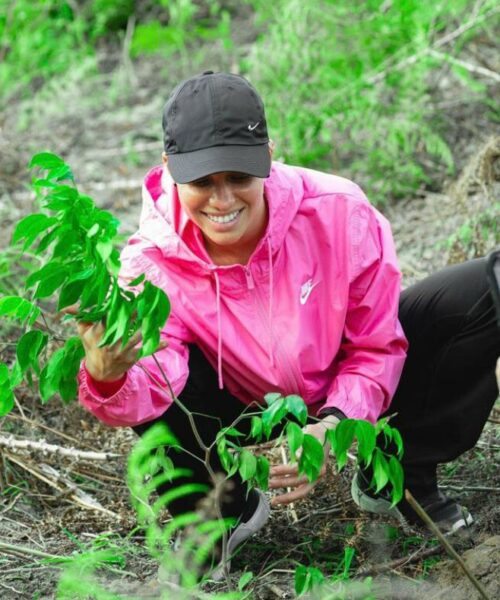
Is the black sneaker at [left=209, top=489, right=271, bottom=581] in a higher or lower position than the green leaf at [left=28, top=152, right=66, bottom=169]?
lower

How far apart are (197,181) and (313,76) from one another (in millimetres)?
3018

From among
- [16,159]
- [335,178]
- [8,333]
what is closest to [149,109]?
[16,159]

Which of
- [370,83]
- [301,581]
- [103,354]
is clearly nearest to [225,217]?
[103,354]

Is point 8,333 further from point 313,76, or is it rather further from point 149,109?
point 149,109

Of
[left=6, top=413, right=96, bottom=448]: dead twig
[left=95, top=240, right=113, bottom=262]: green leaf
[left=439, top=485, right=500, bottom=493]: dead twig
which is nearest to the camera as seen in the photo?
[left=95, top=240, right=113, bottom=262]: green leaf

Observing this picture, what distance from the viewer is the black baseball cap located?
2.56 meters

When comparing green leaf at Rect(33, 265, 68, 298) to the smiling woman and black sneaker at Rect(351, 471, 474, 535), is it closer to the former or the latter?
the smiling woman

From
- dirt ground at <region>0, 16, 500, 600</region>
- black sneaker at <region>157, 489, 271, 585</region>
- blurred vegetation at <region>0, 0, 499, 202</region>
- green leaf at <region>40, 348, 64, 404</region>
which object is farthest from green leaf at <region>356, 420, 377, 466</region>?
blurred vegetation at <region>0, 0, 499, 202</region>

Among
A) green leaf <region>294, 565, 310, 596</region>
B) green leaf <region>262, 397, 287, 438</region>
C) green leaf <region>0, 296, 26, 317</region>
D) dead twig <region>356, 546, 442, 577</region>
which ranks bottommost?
dead twig <region>356, 546, 442, 577</region>

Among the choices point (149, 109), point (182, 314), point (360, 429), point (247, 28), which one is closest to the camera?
point (360, 429)

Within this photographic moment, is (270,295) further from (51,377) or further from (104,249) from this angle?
(104,249)

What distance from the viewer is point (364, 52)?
216 inches

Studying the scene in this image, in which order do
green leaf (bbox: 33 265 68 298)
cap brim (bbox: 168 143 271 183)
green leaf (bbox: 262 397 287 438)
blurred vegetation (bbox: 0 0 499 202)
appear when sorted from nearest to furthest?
1. green leaf (bbox: 33 265 68 298)
2. green leaf (bbox: 262 397 287 438)
3. cap brim (bbox: 168 143 271 183)
4. blurred vegetation (bbox: 0 0 499 202)

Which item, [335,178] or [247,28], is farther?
[247,28]
